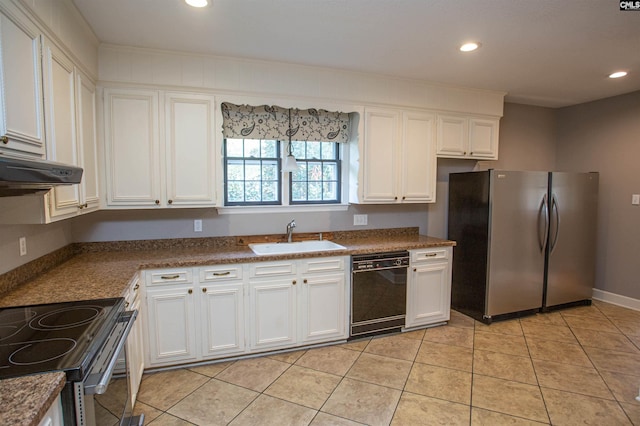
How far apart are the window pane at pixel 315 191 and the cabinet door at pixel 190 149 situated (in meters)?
1.07

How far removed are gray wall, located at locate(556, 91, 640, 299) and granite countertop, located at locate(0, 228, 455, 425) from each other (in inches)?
91.9

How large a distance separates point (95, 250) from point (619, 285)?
5605 millimetres

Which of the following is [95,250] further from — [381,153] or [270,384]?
[381,153]

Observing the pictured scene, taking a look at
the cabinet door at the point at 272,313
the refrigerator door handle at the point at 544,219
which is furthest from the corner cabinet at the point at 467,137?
the cabinet door at the point at 272,313

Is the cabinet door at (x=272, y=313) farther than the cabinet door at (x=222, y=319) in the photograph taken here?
Yes

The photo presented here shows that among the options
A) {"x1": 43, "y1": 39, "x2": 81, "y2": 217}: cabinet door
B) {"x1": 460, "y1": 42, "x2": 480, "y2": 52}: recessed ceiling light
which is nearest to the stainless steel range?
{"x1": 43, "y1": 39, "x2": 81, "y2": 217}: cabinet door

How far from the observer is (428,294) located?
11.2ft

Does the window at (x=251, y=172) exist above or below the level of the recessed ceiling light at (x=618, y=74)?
below

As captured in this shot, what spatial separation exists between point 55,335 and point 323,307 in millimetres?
1977

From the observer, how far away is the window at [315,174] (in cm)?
357

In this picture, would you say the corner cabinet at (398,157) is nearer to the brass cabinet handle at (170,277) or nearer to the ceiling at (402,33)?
the ceiling at (402,33)

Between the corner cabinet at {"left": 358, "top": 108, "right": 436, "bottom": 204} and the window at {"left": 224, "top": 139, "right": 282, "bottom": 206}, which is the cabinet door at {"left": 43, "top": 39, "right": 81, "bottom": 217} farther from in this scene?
the corner cabinet at {"left": 358, "top": 108, "right": 436, "bottom": 204}

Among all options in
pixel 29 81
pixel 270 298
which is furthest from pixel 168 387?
pixel 29 81

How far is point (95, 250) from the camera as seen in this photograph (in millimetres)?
2889
